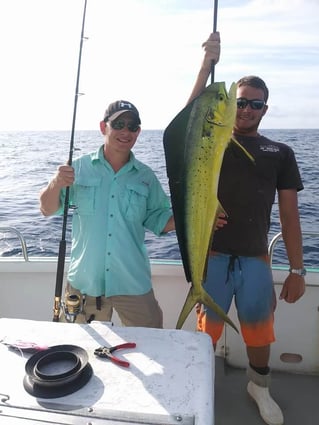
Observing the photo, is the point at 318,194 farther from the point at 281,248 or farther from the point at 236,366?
the point at 236,366

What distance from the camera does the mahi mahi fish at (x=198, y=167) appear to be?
168 centimetres

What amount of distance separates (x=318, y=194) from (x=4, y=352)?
8.19m

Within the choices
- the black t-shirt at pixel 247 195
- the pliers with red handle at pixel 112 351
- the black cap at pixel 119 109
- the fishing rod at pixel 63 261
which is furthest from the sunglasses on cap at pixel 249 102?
the pliers with red handle at pixel 112 351

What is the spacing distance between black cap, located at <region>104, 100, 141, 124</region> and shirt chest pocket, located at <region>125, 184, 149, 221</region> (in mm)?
385

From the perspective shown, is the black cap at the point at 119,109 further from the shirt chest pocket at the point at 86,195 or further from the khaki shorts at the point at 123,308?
the khaki shorts at the point at 123,308

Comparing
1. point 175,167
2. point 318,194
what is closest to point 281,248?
point 318,194

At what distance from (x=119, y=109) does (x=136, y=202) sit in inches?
21.2

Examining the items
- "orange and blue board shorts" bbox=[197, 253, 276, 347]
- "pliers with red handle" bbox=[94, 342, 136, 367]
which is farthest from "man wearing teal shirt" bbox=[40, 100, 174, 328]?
"pliers with red handle" bbox=[94, 342, 136, 367]

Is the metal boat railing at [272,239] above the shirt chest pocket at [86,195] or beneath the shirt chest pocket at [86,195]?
beneath

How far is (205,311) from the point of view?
2.49 metres

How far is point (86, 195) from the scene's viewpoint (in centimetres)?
248

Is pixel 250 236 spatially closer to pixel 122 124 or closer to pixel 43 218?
pixel 122 124

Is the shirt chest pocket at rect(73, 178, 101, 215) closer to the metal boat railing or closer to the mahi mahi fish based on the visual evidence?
the mahi mahi fish

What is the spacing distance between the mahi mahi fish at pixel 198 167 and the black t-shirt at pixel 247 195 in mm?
621
